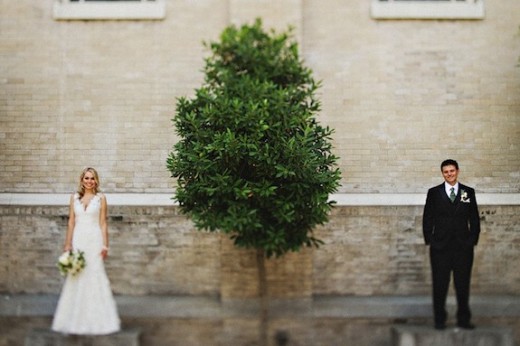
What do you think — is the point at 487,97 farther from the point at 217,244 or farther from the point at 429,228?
the point at 217,244

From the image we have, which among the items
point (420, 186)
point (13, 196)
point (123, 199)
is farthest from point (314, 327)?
point (13, 196)

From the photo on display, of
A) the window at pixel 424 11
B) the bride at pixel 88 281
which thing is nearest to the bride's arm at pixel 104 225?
the bride at pixel 88 281

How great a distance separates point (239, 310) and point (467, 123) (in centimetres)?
421

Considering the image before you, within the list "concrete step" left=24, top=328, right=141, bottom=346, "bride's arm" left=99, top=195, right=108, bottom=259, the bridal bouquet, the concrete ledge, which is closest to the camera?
the bridal bouquet

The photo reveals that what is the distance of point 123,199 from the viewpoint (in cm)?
802

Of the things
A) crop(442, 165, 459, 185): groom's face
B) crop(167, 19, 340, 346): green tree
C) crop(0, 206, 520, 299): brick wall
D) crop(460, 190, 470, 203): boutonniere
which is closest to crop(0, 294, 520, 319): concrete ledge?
crop(0, 206, 520, 299): brick wall

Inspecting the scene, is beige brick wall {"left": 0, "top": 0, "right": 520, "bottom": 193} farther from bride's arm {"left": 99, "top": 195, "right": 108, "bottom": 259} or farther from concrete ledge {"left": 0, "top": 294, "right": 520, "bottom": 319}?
concrete ledge {"left": 0, "top": 294, "right": 520, "bottom": 319}

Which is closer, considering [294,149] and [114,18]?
[294,149]

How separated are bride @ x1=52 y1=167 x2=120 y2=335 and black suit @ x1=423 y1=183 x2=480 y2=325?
12.4ft

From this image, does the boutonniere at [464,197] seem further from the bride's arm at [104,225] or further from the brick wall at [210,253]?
the bride's arm at [104,225]

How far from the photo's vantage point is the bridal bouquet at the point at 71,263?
634 cm

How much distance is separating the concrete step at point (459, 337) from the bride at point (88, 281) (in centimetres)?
346

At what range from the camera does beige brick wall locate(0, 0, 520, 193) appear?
820 centimetres

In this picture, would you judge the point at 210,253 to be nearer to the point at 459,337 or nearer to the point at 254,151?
the point at 254,151
